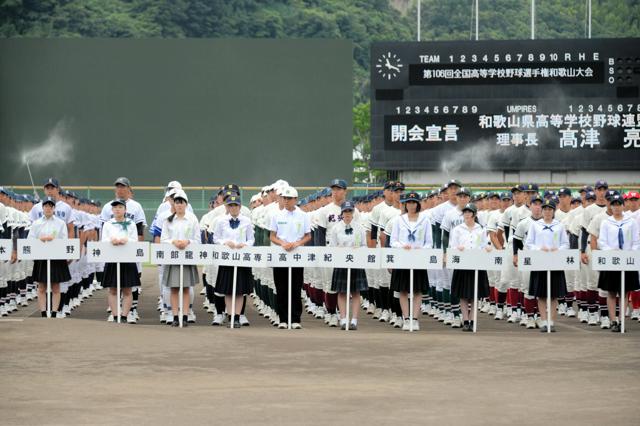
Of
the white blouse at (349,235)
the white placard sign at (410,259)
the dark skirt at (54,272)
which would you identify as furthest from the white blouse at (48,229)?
the white placard sign at (410,259)

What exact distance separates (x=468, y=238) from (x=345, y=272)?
1703 millimetres

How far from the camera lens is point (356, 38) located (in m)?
74.4

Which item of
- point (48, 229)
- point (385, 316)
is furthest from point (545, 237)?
point (48, 229)

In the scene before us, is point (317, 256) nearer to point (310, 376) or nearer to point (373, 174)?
point (310, 376)

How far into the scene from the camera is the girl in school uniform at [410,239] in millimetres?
17500

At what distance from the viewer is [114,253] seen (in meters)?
17.6

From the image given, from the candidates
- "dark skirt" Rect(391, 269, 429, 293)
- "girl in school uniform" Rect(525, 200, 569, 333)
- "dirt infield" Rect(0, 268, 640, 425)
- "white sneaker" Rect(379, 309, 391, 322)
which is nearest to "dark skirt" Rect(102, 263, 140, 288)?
"dirt infield" Rect(0, 268, 640, 425)

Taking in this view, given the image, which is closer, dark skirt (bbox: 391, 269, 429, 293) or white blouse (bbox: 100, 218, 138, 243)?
dark skirt (bbox: 391, 269, 429, 293)

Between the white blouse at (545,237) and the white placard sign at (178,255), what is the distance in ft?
14.0

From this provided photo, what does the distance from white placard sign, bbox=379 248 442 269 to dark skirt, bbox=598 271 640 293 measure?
2.36m

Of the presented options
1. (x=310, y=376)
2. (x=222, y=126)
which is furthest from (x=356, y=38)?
(x=310, y=376)

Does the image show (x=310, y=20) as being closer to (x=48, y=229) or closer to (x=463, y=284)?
(x=48, y=229)

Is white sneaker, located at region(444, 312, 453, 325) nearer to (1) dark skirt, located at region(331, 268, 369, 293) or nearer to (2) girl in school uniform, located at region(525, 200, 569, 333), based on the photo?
(2) girl in school uniform, located at region(525, 200, 569, 333)

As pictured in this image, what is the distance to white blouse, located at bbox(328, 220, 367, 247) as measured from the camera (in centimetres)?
1758
